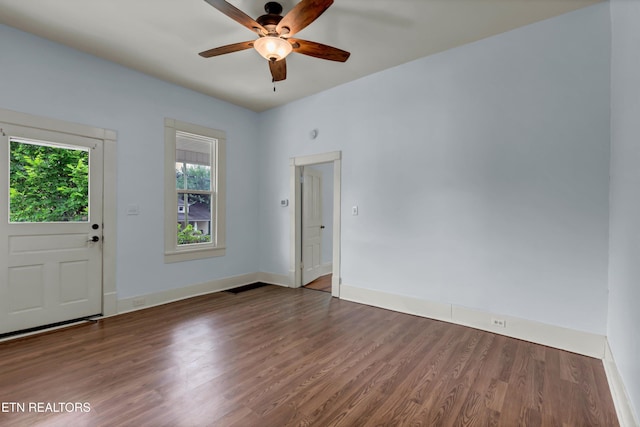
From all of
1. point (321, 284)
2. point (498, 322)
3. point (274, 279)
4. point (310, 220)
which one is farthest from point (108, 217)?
point (498, 322)

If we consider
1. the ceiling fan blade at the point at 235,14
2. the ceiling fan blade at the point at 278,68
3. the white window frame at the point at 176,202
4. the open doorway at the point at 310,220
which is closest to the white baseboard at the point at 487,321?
the open doorway at the point at 310,220

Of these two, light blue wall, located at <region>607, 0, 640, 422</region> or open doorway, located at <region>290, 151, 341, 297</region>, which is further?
open doorway, located at <region>290, 151, 341, 297</region>

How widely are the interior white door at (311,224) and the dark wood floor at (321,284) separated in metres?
0.08

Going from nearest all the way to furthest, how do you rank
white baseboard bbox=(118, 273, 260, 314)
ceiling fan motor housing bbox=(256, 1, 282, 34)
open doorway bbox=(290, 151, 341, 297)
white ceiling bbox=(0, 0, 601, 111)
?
1. ceiling fan motor housing bbox=(256, 1, 282, 34)
2. white ceiling bbox=(0, 0, 601, 111)
3. white baseboard bbox=(118, 273, 260, 314)
4. open doorway bbox=(290, 151, 341, 297)

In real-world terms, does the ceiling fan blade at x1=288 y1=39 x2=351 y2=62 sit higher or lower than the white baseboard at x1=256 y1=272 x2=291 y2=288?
higher

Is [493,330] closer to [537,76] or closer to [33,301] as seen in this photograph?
[537,76]

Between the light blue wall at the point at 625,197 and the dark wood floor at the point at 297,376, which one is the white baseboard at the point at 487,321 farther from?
the light blue wall at the point at 625,197

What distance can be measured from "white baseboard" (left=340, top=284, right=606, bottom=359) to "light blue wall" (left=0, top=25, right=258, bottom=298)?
7.72 ft

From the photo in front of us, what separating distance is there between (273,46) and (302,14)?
0.47m

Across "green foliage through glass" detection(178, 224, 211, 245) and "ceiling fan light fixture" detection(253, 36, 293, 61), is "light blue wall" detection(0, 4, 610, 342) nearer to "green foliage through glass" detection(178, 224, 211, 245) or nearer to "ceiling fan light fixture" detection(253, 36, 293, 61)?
"green foliage through glass" detection(178, 224, 211, 245)

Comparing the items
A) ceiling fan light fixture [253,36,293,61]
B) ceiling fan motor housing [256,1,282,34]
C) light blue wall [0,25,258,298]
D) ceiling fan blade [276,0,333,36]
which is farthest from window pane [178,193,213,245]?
ceiling fan blade [276,0,333,36]

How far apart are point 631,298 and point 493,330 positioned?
154 centimetres

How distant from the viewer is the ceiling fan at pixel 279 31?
88.2 inches

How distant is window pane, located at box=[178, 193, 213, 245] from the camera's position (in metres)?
4.52
